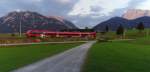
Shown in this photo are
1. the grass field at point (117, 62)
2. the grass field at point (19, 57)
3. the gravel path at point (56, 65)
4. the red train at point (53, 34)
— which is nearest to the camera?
the gravel path at point (56, 65)

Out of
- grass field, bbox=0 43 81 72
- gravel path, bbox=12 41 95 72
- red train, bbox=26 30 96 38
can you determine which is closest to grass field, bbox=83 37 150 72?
gravel path, bbox=12 41 95 72

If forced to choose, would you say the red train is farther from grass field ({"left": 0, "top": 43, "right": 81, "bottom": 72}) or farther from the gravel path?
the gravel path

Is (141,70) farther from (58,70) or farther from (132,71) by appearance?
(58,70)

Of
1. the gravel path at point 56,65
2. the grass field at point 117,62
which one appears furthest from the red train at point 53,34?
the gravel path at point 56,65

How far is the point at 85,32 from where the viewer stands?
13650 centimetres

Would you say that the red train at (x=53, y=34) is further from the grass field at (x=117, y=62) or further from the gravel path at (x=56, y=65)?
the gravel path at (x=56, y=65)

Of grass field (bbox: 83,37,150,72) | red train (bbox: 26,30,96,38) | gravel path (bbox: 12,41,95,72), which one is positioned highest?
red train (bbox: 26,30,96,38)

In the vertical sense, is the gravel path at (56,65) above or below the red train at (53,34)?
below

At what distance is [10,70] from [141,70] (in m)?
7.99

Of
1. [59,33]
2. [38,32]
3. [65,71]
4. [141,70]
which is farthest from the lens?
[59,33]

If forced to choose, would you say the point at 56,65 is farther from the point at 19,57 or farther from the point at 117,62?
the point at 19,57

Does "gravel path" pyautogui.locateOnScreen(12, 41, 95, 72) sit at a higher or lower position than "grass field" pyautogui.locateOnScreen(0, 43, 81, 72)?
higher

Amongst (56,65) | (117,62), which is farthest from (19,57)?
(117,62)

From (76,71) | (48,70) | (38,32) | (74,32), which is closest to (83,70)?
(76,71)
